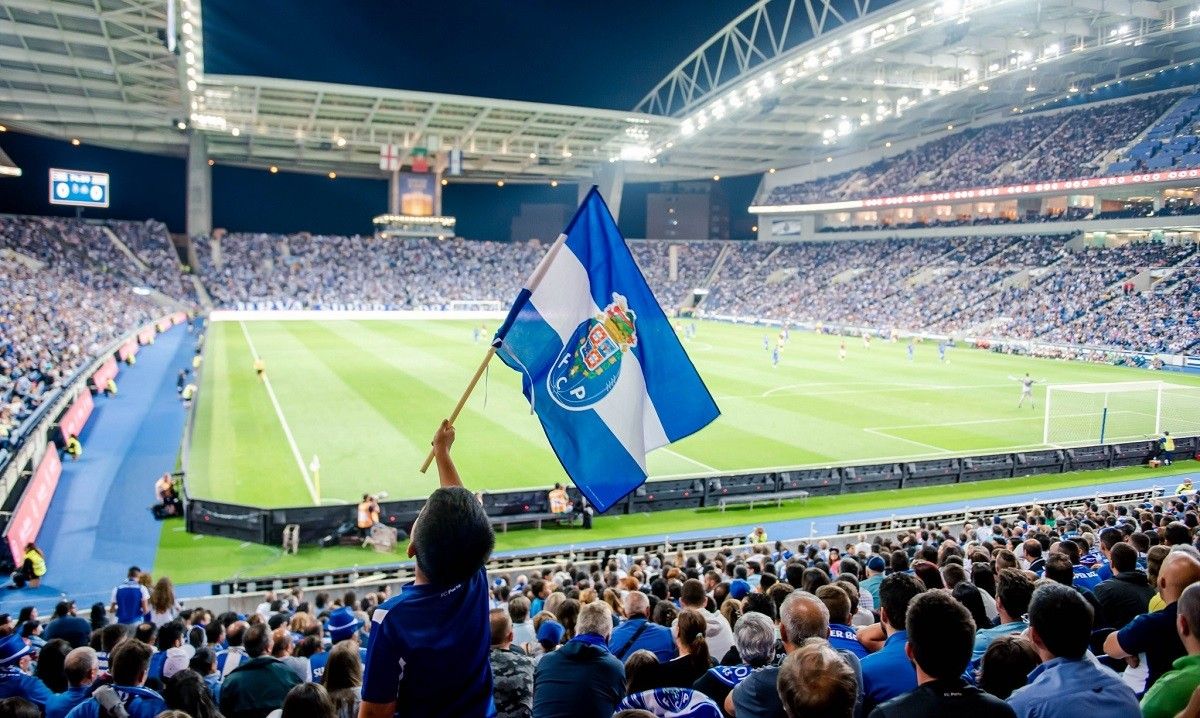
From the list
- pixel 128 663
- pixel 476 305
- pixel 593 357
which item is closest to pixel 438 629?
pixel 128 663

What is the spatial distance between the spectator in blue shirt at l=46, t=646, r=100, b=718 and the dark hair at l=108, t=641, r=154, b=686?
0.49 meters

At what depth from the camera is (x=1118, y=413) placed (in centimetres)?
3325

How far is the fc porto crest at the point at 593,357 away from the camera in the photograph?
268 inches

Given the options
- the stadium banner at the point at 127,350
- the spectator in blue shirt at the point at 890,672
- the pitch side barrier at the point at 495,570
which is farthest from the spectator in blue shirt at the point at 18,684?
the stadium banner at the point at 127,350

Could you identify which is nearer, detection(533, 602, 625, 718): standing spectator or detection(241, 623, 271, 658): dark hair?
detection(533, 602, 625, 718): standing spectator

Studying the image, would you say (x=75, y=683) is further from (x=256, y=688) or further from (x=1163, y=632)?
(x=1163, y=632)

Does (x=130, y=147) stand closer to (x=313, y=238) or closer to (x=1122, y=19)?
(x=313, y=238)

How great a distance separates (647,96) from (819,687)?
7537 centimetres

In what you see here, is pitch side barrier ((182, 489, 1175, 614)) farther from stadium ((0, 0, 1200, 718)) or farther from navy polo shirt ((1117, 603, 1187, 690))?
navy polo shirt ((1117, 603, 1187, 690))

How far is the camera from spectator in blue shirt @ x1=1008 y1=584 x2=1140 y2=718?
3850mm

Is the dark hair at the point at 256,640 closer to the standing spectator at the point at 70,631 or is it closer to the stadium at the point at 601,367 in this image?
the stadium at the point at 601,367

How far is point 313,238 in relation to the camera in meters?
83.8

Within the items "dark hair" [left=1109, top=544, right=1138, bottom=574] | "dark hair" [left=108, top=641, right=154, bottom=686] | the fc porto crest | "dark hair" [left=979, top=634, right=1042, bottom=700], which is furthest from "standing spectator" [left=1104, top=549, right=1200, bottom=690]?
"dark hair" [left=108, top=641, right=154, bottom=686]

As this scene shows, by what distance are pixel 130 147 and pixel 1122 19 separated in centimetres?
7391
